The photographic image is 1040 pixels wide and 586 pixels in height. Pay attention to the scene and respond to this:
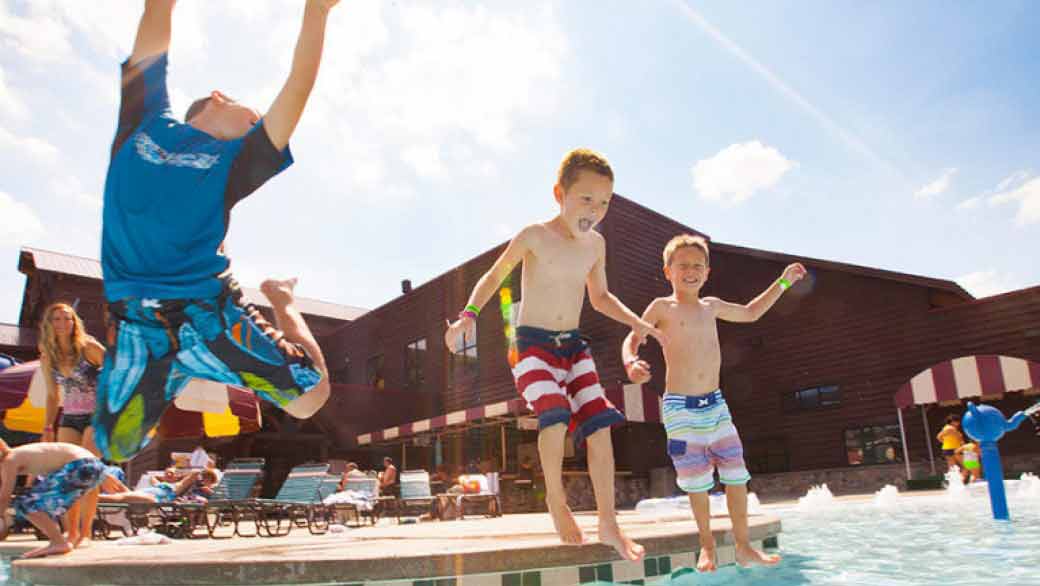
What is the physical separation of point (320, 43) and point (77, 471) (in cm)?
300

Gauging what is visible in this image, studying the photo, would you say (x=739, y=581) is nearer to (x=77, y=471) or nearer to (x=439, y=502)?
(x=77, y=471)

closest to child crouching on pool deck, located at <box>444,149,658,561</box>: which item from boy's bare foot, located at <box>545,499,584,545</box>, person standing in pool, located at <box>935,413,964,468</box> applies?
boy's bare foot, located at <box>545,499,584,545</box>

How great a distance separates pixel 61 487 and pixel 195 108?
8.32 feet

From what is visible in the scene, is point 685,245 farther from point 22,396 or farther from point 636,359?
point 22,396

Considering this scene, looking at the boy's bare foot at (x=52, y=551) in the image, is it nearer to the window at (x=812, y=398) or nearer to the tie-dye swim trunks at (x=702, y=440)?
the tie-dye swim trunks at (x=702, y=440)

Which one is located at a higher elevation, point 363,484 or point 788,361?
point 788,361

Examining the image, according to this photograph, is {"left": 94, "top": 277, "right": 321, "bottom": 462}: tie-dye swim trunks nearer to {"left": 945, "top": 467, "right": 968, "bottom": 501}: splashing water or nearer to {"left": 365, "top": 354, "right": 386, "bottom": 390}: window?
{"left": 945, "top": 467, "right": 968, "bottom": 501}: splashing water

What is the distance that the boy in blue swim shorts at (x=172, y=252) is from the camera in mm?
2363

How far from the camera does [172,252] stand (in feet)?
7.82

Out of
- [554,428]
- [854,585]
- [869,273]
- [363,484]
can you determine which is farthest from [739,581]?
[869,273]

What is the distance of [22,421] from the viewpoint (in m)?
10.2

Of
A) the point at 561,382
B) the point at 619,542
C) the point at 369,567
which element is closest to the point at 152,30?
the point at 369,567

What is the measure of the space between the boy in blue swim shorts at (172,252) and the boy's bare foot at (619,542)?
1463mm

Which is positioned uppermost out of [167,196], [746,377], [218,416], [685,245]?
[746,377]
